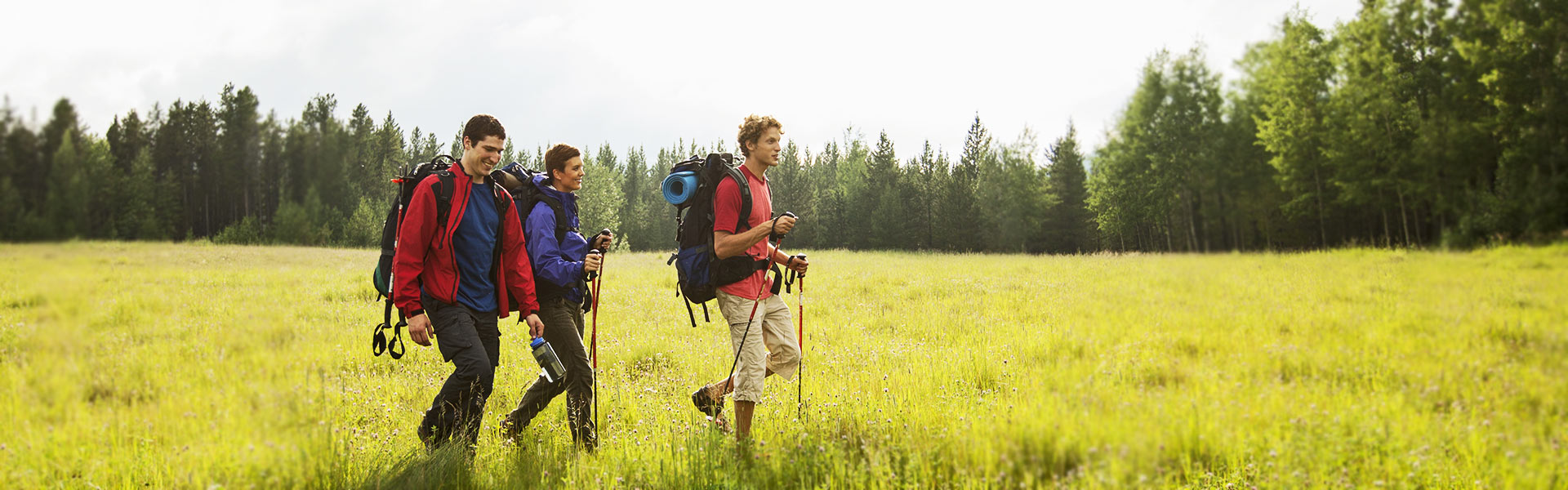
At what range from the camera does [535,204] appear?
4.61m

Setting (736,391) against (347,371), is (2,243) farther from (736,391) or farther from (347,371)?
(347,371)

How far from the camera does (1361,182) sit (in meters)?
2.54

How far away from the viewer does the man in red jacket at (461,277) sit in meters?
3.57

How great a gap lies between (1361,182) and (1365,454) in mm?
1076

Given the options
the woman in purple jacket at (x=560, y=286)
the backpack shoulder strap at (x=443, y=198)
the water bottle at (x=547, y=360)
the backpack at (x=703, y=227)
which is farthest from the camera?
the woman in purple jacket at (x=560, y=286)

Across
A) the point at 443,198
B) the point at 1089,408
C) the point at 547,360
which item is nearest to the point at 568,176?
the point at 443,198

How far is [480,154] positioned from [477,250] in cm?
59

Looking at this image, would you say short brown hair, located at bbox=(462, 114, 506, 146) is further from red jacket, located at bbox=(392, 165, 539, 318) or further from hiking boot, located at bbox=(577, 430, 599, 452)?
hiking boot, located at bbox=(577, 430, 599, 452)

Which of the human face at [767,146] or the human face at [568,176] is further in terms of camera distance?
the human face at [568,176]

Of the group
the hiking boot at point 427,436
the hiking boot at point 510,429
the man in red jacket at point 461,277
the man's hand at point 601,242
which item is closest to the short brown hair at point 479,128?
the man in red jacket at point 461,277

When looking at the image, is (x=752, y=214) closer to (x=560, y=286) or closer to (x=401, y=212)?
(x=560, y=286)

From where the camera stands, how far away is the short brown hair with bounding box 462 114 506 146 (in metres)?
3.84

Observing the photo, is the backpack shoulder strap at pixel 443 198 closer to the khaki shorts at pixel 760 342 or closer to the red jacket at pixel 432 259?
the red jacket at pixel 432 259

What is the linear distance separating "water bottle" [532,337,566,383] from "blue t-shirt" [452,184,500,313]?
1.20 ft
